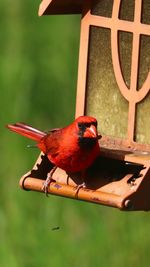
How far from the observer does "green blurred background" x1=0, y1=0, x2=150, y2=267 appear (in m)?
7.95

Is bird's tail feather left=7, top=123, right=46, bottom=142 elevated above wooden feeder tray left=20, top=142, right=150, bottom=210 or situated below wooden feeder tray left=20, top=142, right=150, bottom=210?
above

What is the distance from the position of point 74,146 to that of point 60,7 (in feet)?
2.47

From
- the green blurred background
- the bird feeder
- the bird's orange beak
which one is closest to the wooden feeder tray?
the bird feeder

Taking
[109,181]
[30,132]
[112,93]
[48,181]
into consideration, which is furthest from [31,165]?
[109,181]

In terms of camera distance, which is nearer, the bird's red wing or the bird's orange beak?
the bird's orange beak

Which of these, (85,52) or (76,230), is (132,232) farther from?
(85,52)

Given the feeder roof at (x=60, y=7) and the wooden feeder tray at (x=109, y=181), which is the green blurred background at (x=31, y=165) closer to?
the wooden feeder tray at (x=109, y=181)

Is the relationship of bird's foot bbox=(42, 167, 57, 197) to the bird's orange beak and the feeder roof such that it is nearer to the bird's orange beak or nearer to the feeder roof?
the bird's orange beak

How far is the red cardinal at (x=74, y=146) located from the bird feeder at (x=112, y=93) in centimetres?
8

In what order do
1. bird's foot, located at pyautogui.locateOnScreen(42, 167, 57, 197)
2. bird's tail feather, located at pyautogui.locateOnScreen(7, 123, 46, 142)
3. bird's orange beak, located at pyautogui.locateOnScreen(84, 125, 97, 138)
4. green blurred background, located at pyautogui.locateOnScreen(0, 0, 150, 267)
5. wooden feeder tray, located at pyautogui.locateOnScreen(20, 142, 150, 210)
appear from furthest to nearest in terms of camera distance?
green blurred background, located at pyautogui.locateOnScreen(0, 0, 150, 267), bird's tail feather, located at pyautogui.locateOnScreen(7, 123, 46, 142), bird's foot, located at pyautogui.locateOnScreen(42, 167, 57, 197), bird's orange beak, located at pyautogui.locateOnScreen(84, 125, 97, 138), wooden feeder tray, located at pyautogui.locateOnScreen(20, 142, 150, 210)

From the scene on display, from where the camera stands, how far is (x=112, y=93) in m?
7.03

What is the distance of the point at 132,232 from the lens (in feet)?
26.0

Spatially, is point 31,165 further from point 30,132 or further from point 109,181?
point 109,181

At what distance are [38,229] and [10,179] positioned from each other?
45cm
